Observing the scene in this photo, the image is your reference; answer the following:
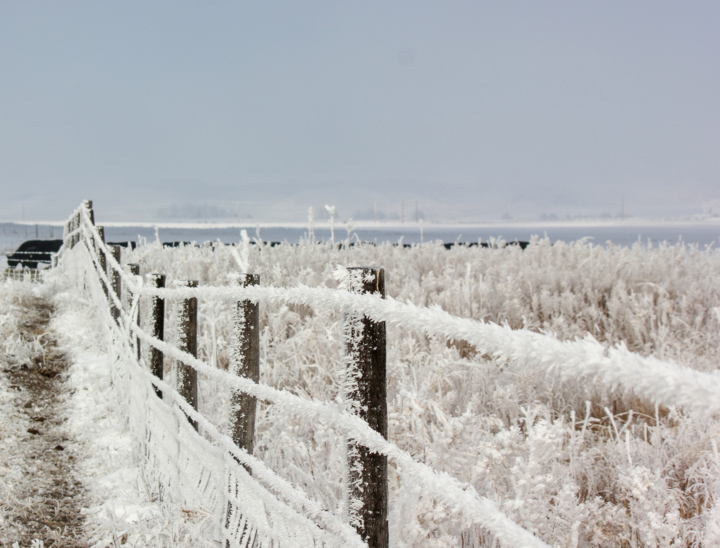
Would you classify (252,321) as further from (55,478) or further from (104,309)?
(104,309)

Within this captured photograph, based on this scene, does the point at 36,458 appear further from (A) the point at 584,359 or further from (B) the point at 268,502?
(A) the point at 584,359

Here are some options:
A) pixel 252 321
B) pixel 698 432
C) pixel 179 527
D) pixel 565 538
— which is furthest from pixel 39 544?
pixel 698 432

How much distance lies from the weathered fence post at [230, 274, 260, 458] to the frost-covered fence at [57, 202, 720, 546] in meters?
0.07

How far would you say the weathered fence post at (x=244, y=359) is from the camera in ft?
6.73

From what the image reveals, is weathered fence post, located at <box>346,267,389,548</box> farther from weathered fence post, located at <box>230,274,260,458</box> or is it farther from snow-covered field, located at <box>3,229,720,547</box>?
weathered fence post, located at <box>230,274,260,458</box>

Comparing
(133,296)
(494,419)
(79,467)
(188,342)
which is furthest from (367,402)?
(133,296)

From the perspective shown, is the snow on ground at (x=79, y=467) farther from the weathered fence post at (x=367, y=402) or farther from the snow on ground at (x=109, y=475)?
the weathered fence post at (x=367, y=402)

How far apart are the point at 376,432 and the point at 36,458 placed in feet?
9.80

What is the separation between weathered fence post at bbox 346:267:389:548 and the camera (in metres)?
1.28

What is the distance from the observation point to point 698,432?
107 inches

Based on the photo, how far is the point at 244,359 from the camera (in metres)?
2.05

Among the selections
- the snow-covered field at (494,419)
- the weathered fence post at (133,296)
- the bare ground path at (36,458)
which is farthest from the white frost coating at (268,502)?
the weathered fence post at (133,296)

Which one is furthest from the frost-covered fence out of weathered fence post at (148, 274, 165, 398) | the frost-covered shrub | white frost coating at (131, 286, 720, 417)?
weathered fence post at (148, 274, 165, 398)

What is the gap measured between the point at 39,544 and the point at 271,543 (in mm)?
1256
